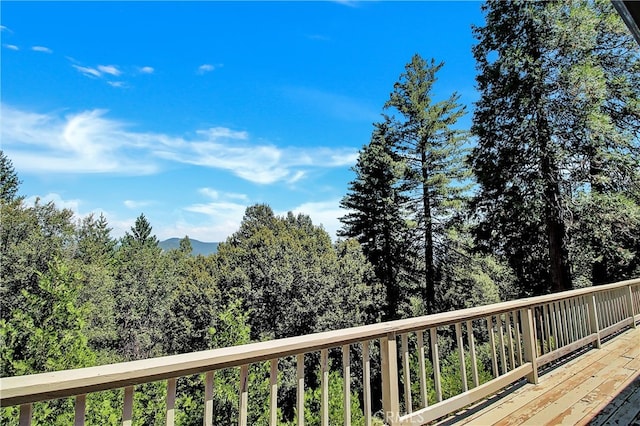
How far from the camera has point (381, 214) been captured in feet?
53.8

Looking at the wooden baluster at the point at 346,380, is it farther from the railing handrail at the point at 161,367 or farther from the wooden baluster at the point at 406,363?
the wooden baluster at the point at 406,363

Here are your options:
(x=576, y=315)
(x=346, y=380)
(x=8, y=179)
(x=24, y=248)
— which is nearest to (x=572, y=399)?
(x=576, y=315)

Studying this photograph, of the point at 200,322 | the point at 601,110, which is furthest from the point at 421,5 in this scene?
the point at 200,322

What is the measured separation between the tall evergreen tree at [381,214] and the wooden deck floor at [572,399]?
38.9 ft

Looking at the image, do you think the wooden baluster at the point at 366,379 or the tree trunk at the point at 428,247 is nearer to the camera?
the wooden baluster at the point at 366,379

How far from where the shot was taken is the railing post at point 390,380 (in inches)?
76.3

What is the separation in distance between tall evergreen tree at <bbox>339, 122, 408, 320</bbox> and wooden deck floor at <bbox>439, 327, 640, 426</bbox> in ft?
38.9

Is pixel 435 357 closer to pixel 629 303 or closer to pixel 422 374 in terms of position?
pixel 422 374

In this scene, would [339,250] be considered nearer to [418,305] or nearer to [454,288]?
[418,305]

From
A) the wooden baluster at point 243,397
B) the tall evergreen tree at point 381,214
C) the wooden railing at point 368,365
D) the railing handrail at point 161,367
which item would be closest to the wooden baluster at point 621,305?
the wooden railing at point 368,365

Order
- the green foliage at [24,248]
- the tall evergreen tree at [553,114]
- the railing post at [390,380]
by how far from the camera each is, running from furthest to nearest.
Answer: the green foliage at [24,248] → the tall evergreen tree at [553,114] → the railing post at [390,380]

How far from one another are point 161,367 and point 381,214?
15.6 meters

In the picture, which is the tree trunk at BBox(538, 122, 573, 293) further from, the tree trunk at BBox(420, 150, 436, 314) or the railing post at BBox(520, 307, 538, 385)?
the railing post at BBox(520, 307, 538, 385)

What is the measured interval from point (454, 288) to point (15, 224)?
21268 mm
